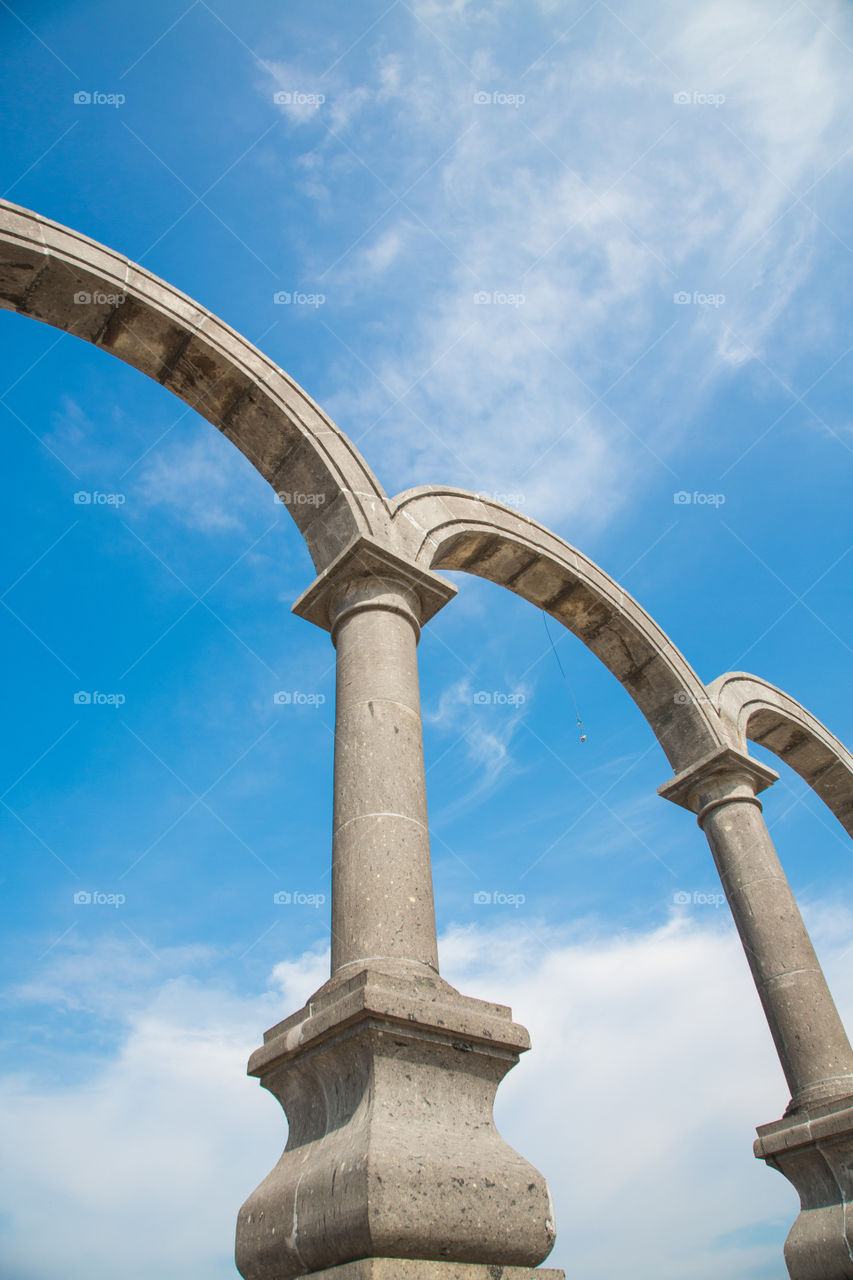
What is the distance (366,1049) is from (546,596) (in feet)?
25.0

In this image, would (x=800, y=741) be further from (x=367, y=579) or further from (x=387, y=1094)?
(x=387, y=1094)

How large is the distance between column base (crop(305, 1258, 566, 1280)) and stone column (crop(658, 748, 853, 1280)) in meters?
5.38

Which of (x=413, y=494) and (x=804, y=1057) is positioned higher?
(x=413, y=494)

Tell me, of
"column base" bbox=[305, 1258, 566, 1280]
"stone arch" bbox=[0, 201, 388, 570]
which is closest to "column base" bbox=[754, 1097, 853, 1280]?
"column base" bbox=[305, 1258, 566, 1280]

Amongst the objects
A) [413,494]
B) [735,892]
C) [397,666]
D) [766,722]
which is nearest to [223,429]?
[413,494]

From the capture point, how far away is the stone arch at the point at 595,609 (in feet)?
32.2

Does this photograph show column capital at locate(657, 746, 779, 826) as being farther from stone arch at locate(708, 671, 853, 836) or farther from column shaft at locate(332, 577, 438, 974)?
column shaft at locate(332, 577, 438, 974)

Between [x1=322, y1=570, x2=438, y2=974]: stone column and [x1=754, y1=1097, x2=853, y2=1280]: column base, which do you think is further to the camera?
[x1=754, y1=1097, x2=853, y2=1280]: column base

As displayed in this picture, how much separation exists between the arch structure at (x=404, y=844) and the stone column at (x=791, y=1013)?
24 millimetres

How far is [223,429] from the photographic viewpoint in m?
8.19

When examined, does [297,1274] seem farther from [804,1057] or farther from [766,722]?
[766,722]

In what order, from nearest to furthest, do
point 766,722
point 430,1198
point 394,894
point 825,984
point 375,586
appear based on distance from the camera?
point 430,1198 → point 394,894 → point 375,586 → point 825,984 → point 766,722

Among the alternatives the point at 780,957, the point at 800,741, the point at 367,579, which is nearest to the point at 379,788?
the point at 367,579

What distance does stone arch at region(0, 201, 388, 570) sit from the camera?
7.16 metres
